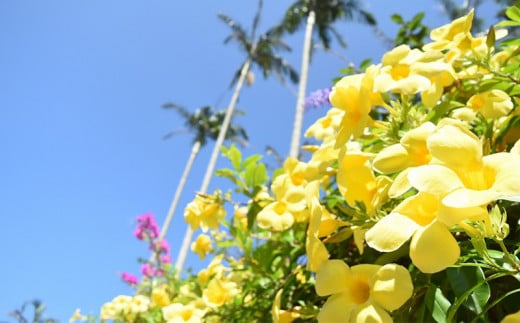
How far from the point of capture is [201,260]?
4.62 feet

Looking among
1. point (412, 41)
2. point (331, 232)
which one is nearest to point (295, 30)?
point (412, 41)

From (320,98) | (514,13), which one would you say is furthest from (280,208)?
(320,98)

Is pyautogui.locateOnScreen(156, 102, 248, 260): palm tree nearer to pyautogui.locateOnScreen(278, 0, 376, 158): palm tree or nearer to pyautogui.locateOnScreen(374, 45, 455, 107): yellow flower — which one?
pyautogui.locateOnScreen(278, 0, 376, 158): palm tree

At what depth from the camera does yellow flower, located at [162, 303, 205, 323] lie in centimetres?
91

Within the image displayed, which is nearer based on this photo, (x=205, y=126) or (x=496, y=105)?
(x=496, y=105)

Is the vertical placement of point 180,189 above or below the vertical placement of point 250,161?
above

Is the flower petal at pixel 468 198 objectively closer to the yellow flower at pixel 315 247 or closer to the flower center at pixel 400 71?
the yellow flower at pixel 315 247

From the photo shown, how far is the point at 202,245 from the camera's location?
1.38 metres

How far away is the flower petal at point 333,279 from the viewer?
1.71ft

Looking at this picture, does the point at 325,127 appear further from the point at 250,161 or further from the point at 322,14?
the point at 322,14

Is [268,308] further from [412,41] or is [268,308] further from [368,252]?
[412,41]

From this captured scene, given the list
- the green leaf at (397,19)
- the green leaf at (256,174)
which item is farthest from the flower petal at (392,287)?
the green leaf at (397,19)

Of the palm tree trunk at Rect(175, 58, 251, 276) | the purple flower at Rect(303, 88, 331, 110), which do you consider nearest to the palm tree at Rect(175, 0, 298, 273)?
the palm tree trunk at Rect(175, 58, 251, 276)

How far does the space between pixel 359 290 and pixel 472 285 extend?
5.3 inches
